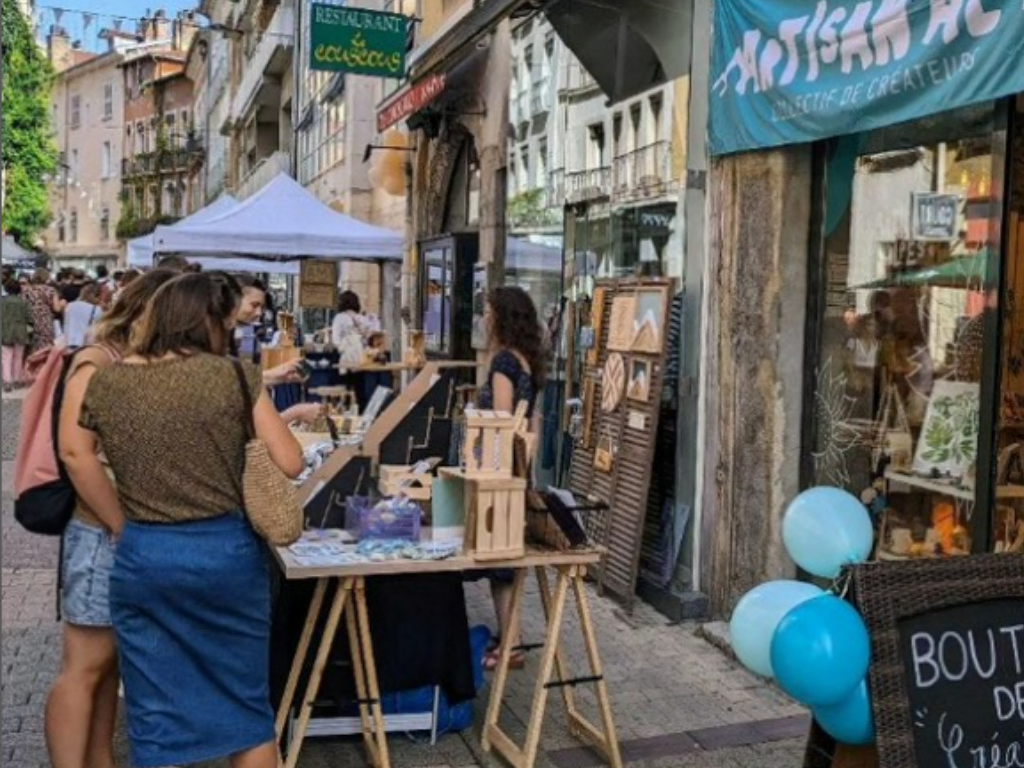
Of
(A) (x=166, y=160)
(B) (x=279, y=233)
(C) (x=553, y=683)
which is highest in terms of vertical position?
(A) (x=166, y=160)

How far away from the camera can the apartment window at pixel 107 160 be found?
63125 millimetres

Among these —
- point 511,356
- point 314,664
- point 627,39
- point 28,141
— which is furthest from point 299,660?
point 28,141

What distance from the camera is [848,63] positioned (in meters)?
4.65

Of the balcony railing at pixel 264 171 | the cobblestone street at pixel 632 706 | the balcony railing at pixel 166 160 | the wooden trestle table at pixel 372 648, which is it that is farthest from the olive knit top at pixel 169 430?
the balcony railing at pixel 166 160

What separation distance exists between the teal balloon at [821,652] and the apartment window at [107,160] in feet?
215

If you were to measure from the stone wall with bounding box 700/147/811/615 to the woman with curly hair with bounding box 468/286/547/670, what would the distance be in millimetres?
1069

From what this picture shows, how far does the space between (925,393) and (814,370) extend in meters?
0.73

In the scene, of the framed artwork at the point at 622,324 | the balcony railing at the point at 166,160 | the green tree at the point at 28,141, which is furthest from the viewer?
the balcony railing at the point at 166,160

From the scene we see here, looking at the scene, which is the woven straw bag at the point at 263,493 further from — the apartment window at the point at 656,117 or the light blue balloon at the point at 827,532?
the apartment window at the point at 656,117

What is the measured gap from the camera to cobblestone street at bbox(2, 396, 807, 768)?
4168mm

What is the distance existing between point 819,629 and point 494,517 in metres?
1.33

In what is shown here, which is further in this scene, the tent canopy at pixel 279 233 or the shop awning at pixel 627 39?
the tent canopy at pixel 279 233

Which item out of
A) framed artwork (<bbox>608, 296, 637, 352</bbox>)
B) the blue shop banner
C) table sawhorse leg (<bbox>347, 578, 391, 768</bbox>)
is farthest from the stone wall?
table sawhorse leg (<bbox>347, 578, 391, 768</bbox>)

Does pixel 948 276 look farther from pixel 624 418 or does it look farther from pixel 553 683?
pixel 553 683
